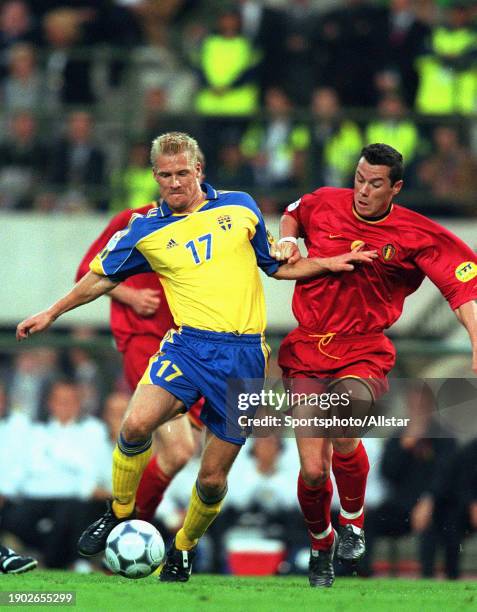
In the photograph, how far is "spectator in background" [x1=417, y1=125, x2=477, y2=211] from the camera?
51.1ft

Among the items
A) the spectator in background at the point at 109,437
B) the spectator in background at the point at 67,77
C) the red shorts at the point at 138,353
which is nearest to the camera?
the red shorts at the point at 138,353

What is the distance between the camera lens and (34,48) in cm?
1716

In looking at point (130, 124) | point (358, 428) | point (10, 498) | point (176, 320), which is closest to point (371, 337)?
point (358, 428)

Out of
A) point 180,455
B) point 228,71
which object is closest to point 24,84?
point 228,71

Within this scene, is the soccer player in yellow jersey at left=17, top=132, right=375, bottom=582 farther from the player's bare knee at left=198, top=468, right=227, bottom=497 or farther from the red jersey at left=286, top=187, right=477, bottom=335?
the red jersey at left=286, top=187, right=477, bottom=335

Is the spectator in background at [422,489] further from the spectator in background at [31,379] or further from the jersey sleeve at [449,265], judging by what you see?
the jersey sleeve at [449,265]

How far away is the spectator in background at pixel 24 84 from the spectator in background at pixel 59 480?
4538 millimetres

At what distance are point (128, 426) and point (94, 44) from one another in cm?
921

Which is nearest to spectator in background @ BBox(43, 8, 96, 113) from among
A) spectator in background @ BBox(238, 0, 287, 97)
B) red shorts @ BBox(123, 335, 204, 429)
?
spectator in background @ BBox(238, 0, 287, 97)

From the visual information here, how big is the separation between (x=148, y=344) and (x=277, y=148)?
584cm

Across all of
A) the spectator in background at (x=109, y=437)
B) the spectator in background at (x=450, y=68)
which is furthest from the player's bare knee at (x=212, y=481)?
the spectator in background at (x=450, y=68)

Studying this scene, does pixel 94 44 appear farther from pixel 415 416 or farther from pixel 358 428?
pixel 358 428

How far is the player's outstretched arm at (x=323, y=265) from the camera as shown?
358 inches

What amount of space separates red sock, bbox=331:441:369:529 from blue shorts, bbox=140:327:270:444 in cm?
70
